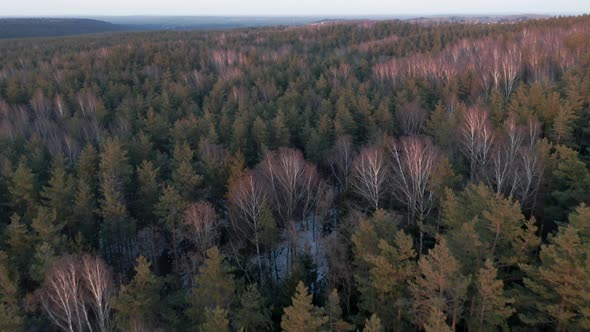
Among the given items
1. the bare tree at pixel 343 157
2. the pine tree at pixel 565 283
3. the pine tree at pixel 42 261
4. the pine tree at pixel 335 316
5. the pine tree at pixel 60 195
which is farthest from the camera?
the bare tree at pixel 343 157

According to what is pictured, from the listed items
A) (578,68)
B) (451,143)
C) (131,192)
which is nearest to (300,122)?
(451,143)

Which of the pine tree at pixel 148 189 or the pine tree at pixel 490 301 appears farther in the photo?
the pine tree at pixel 148 189

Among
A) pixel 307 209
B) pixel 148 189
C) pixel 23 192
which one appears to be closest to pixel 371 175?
pixel 307 209

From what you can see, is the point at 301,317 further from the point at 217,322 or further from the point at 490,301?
the point at 490,301

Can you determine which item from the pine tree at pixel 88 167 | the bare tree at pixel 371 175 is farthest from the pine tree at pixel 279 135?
the pine tree at pixel 88 167

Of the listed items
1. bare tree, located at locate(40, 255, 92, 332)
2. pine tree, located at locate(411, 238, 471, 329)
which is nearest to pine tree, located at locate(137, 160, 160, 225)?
bare tree, located at locate(40, 255, 92, 332)

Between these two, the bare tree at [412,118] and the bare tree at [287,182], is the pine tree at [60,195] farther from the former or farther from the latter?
the bare tree at [412,118]

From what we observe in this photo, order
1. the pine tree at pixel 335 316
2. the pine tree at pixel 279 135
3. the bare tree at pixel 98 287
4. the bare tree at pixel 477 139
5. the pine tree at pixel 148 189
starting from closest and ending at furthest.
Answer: the pine tree at pixel 335 316, the bare tree at pixel 98 287, the pine tree at pixel 148 189, the bare tree at pixel 477 139, the pine tree at pixel 279 135
